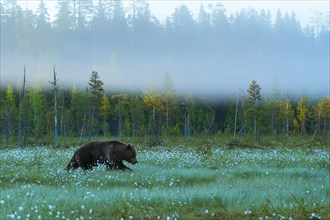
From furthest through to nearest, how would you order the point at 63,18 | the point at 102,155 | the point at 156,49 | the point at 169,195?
1. the point at 156,49
2. the point at 63,18
3. the point at 102,155
4. the point at 169,195

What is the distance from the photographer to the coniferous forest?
68500 millimetres

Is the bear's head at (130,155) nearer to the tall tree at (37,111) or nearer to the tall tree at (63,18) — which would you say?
the tall tree at (37,111)

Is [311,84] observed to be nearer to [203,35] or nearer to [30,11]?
[203,35]

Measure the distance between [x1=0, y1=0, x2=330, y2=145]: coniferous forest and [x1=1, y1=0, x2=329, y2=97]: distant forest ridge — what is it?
0.31 m

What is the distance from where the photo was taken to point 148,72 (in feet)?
339

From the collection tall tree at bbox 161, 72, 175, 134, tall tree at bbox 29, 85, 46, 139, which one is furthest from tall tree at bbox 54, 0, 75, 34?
tall tree at bbox 161, 72, 175, 134

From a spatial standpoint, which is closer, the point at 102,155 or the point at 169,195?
the point at 169,195

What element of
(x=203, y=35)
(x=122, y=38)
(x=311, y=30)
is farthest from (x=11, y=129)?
(x=311, y=30)

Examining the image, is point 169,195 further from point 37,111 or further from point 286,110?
point 286,110

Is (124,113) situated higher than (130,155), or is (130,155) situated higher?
(124,113)

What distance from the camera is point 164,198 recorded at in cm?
1118

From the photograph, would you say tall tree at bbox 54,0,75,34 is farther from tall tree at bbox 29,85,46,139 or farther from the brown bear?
the brown bear

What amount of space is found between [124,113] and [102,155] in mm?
55214

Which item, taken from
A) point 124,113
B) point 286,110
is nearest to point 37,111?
point 124,113
